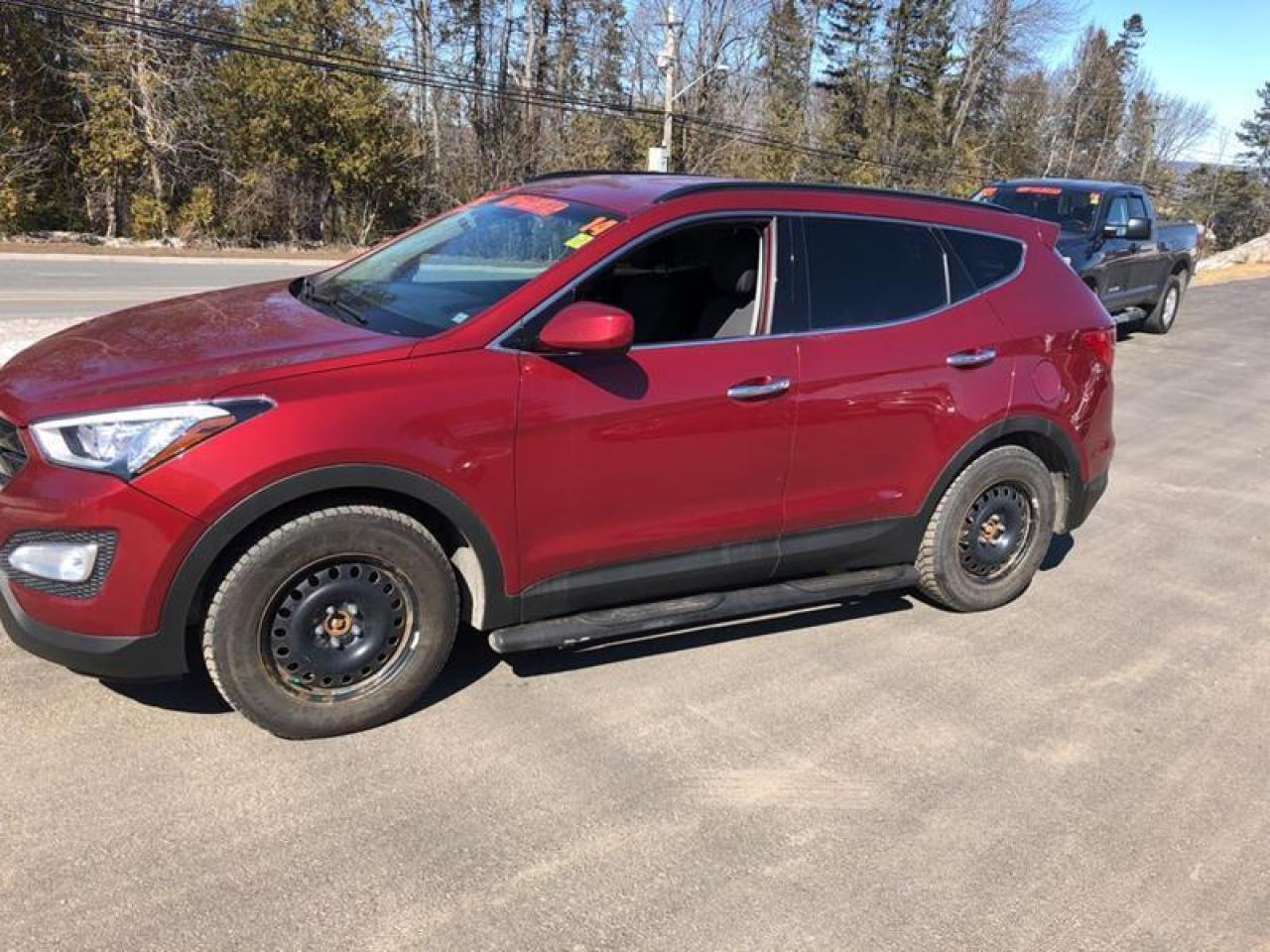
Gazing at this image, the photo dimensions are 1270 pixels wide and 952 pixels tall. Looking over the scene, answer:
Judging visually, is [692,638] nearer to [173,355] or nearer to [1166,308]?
[173,355]

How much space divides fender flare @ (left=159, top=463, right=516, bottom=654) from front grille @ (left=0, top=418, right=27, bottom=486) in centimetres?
59

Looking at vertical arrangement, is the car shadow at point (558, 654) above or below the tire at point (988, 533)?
below

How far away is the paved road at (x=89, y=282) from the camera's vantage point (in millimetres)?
11141

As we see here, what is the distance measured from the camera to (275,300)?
4.00m

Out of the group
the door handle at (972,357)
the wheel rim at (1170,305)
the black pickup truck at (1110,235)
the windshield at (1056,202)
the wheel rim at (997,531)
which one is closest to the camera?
the door handle at (972,357)

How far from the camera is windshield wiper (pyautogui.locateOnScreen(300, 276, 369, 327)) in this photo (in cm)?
364

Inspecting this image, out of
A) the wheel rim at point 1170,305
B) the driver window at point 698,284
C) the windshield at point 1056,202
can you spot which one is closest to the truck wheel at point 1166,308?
the wheel rim at point 1170,305

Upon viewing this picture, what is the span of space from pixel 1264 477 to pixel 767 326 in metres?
5.63

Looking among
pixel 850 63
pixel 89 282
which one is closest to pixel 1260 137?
pixel 850 63

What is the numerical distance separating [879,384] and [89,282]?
730 inches

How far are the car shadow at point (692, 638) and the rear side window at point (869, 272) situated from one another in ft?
4.50

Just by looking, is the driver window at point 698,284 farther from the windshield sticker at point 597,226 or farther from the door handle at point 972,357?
the door handle at point 972,357

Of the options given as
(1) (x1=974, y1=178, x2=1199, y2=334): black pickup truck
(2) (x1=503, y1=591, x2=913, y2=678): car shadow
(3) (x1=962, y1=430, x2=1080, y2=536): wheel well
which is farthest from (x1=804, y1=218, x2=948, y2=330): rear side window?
(1) (x1=974, y1=178, x2=1199, y2=334): black pickup truck

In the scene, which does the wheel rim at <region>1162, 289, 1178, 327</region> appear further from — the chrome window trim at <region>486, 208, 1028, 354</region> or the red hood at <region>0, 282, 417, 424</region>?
the red hood at <region>0, 282, 417, 424</region>
